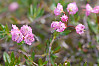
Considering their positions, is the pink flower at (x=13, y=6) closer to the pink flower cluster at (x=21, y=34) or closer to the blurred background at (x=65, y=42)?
the blurred background at (x=65, y=42)

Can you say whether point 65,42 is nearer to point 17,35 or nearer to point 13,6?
point 17,35

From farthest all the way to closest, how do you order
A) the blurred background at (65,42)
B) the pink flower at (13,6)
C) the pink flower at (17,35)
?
the pink flower at (13,6), the blurred background at (65,42), the pink flower at (17,35)

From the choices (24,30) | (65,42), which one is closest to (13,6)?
(65,42)

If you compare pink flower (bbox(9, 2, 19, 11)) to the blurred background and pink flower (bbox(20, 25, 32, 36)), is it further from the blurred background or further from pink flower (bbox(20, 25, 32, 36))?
pink flower (bbox(20, 25, 32, 36))

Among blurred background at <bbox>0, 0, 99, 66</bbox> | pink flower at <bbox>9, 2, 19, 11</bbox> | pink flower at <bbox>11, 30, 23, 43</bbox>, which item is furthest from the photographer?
pink flower at <bbox>9, 2, 19, 11</bbox>

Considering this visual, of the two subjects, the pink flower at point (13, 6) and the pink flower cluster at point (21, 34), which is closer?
the pink flower cluster at point (21, 34)

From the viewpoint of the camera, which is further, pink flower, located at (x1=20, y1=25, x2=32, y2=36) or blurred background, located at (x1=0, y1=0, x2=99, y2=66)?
blurred background, located at (x1=0, y1=0, x2=99, y2=66)

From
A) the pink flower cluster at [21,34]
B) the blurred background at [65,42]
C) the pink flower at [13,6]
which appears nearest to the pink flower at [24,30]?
the pink flower cluster at [21,34]

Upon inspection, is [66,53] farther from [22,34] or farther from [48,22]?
[22,34]

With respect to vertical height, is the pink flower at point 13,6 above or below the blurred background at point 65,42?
above

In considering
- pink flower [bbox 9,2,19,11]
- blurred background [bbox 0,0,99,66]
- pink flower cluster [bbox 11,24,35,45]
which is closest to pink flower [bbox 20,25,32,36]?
pink flower cluster [bbox 11,24,35,45]

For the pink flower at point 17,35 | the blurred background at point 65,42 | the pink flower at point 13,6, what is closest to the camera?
the pink flower at point 17,35
